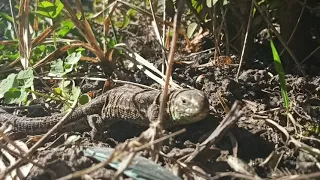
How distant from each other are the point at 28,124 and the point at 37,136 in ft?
0.51

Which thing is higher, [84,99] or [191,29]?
[191,29]

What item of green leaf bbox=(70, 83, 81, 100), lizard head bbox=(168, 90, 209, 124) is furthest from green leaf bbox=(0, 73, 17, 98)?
lizard head bbox=(168, 90, 209, 124)

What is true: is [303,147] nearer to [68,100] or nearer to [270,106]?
[270,106]

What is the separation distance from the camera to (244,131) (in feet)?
7.93

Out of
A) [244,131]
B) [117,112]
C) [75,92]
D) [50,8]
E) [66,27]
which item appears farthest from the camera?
[66,27]

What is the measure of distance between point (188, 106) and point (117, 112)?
547mm

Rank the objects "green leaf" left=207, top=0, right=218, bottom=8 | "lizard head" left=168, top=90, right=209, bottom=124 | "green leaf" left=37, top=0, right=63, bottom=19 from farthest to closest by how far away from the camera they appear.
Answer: "green leaf" left=37, top=0, right=63, bottom=19
"green leaf" left=207, top=0, right=218, bottom=8
"lizard head" left=168, top=90, right=209, bottom=124

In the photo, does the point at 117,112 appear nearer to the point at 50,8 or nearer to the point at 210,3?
the point at 210,3

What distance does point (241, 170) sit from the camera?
2.13 metres

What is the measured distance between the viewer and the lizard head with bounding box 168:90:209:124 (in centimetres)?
244

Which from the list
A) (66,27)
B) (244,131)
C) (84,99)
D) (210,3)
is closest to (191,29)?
(210,3)

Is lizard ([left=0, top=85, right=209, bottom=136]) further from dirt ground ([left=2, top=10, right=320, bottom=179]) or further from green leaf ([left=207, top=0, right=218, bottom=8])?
green leaf ([left=207, top=0, right=218, bottom=8])

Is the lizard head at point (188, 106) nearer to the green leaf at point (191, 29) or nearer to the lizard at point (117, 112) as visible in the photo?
the lizard at point (117, 112)

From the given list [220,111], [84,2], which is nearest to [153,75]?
[220,111]
